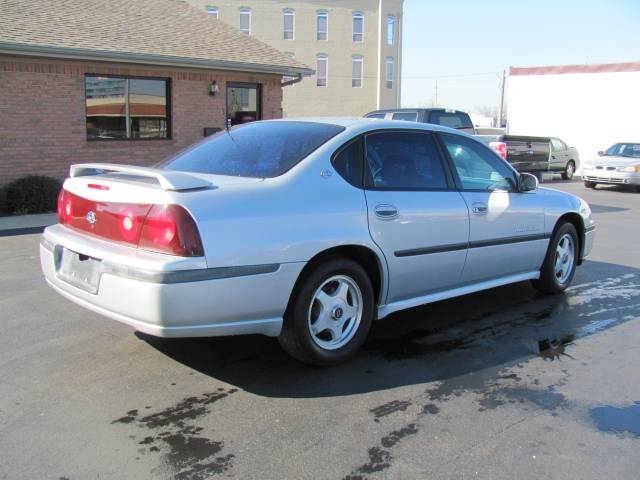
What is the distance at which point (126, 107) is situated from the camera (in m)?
13.8

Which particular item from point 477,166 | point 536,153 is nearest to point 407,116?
point 536,153

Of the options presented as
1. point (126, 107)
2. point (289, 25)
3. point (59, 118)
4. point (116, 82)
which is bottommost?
point (59, 118)

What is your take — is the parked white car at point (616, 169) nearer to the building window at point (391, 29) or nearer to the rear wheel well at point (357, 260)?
the rear wheel well at point (357, 260)

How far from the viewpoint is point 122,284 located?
3.63m

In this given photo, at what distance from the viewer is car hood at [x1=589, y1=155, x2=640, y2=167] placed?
64.4ft

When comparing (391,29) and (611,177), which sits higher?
(391,29)

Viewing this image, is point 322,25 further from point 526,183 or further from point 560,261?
point 526,183

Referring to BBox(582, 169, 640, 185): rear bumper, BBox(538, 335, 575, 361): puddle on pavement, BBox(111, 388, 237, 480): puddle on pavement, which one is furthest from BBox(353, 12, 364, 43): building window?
BBox(111, 388, 237, 480): puddle on pavement

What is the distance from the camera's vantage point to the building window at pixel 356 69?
159ft

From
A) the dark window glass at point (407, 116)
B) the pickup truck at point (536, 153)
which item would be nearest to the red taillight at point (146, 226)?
the dark window glass at point (407, 116)

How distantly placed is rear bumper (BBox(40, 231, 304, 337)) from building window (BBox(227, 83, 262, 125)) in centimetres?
1233

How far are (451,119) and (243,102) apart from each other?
5.13m

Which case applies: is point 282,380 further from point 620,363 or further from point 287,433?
point 620,363

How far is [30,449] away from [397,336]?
2.73 m
